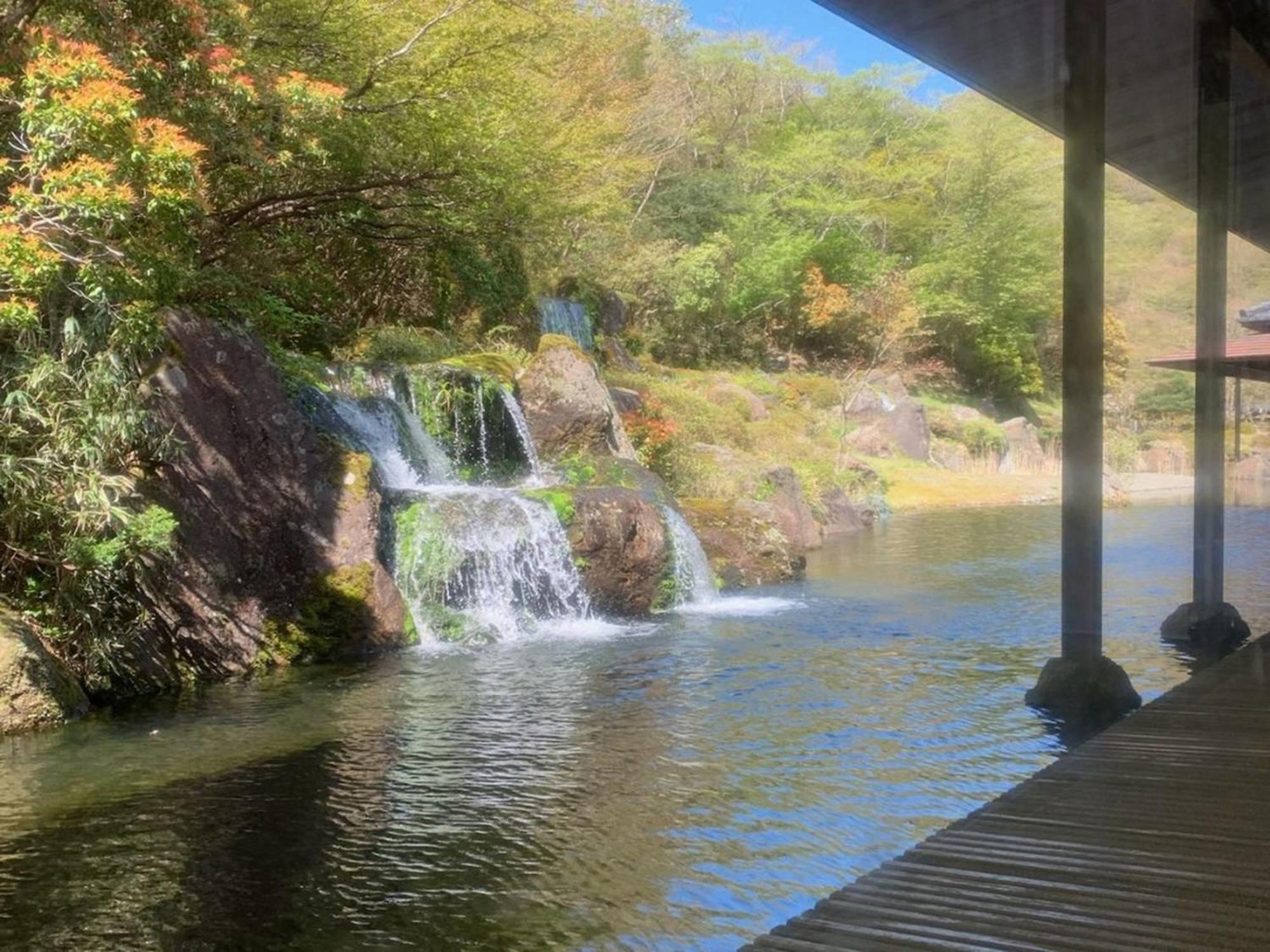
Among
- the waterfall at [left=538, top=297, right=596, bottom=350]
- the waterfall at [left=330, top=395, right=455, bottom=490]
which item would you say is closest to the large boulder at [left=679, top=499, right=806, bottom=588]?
the waterfall at [left=330, top=395, right=455, bottom=490]

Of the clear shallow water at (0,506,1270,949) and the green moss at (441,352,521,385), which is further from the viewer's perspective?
the green moss at (441,352,521,385)

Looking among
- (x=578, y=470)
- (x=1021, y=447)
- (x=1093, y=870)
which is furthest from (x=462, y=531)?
(x=1021, y=447)

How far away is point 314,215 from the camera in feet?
33.1

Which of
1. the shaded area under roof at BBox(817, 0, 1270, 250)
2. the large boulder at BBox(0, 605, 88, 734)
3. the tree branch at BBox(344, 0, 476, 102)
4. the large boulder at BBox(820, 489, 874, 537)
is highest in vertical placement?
the tree branch at BBox(344, 0, 476, 102)

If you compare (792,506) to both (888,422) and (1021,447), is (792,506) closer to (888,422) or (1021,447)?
(888,422)

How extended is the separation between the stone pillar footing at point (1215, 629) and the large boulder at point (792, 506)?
26.3 feet

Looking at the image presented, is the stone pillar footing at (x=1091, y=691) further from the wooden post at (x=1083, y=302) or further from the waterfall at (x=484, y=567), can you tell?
the waterfall at (x=484, y=567)

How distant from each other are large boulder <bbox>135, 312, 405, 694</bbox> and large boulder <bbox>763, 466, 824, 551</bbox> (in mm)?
7924

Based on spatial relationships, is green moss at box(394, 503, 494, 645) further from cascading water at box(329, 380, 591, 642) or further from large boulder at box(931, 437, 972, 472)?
large boulder at box(931, 437, 972, 472)

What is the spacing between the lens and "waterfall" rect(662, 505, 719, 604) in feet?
35.4

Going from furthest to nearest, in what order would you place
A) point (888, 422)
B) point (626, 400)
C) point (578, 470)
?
point (888, 422) → point (626, 400) → point (578, 470)

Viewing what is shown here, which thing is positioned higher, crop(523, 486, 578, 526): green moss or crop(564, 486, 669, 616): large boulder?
crop(523, 486, 578, 526): green moss

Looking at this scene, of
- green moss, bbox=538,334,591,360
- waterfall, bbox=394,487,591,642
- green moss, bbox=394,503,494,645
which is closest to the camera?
green moss, bbox=394,503,494,645

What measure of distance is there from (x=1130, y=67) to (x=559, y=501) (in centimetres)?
564
